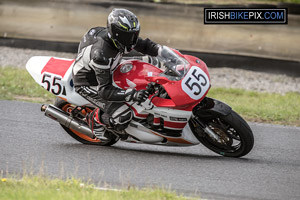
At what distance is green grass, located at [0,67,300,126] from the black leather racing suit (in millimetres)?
3209

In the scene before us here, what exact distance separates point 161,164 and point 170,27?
5.55m

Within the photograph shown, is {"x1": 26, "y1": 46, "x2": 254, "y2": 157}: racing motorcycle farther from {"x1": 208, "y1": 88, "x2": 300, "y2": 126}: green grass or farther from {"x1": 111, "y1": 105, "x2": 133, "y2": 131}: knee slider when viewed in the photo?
{"x1": 208, "y1": 88, "x2": 300, "y2": 126}: green grass

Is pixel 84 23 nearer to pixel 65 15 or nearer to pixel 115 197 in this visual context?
pixel 65 15

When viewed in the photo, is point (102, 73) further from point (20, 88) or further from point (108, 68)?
point (20, 88)

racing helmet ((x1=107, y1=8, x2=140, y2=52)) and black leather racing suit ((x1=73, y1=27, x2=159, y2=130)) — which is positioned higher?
racing helmet ((x1=107, y1=8, x2=140, y2=52))

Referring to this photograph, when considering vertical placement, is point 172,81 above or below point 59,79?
above

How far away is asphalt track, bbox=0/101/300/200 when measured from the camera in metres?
5.77

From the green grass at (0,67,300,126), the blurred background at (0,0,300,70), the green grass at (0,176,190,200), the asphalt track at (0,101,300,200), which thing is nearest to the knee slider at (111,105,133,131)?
the asphalt track at (0,101,300,200)

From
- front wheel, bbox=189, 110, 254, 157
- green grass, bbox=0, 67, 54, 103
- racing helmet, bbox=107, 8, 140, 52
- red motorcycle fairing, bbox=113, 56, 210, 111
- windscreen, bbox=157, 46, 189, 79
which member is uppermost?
racing helmet, bbox=107, 8, 140, 52

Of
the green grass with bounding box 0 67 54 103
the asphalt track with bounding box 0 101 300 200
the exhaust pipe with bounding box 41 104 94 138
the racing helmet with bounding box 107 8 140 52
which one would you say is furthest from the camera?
the green grass with bounding box 0 67 54 103

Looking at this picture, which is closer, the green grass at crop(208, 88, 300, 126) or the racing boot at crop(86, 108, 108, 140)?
the racing boot at crop(86, 108, 108, 140)

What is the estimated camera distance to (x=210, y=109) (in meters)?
6.37

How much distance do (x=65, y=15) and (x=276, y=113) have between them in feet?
16.4

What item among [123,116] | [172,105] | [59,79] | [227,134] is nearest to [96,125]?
Result: [123,116]
